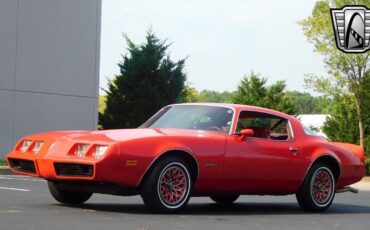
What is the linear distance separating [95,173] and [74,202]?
1641 millimetres

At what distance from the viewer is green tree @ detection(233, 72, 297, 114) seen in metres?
39.1

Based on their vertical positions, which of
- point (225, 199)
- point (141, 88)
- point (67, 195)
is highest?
point (141, 88)

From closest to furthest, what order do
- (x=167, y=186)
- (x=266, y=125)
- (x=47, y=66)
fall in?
1. (x=167, y=186)
2. (x=266, y=125)
3. (x=47, y=66)

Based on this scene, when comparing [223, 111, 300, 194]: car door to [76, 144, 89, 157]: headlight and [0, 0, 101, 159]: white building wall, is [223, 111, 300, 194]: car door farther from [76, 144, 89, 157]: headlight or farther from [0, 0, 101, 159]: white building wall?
[0, 0, 101, 159]: white building wall

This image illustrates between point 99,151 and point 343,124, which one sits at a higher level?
point 343,124

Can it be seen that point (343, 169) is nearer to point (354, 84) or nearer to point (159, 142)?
point (159, 142)

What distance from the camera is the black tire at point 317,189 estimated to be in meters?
10.4

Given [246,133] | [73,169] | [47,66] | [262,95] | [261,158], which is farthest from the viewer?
[262,95]

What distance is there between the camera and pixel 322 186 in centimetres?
1057

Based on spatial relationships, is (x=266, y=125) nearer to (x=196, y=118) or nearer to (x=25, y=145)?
(x=196, y=118)

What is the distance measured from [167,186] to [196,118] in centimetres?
131

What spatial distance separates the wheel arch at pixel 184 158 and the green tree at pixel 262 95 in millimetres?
29751

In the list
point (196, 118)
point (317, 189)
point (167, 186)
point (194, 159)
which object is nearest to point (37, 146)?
point (167, 186)

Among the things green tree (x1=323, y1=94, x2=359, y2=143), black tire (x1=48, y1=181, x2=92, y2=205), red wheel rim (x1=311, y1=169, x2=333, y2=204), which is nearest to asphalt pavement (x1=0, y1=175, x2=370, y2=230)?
black tire (x1=48, y1=181, x2=92, y2=205)
